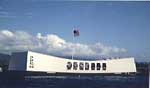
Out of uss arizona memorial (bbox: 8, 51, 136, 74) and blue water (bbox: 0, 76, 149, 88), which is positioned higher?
uss arizona memorial (bbox: 8, 51, 136, 74)

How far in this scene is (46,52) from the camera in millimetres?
2332

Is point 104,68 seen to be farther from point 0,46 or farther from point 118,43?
point 0,46

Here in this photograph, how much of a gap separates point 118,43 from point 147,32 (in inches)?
10.0

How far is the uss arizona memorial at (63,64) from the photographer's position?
7.48 feet

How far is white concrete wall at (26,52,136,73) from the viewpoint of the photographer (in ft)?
7.56

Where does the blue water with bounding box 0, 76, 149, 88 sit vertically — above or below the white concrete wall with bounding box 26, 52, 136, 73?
below

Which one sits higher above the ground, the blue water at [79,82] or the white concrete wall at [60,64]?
the white concrete wall at [60,64]

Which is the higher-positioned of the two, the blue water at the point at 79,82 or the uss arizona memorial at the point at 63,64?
the uss arizona memorial at the point at 63,64

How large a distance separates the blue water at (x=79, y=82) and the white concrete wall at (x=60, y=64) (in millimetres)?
58

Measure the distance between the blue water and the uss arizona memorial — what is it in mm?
57

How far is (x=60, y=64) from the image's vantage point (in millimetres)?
2332

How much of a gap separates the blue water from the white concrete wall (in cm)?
6

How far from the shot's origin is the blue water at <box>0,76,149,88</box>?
233 centimetres

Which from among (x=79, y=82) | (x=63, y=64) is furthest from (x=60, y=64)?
(x=79, y=82)
